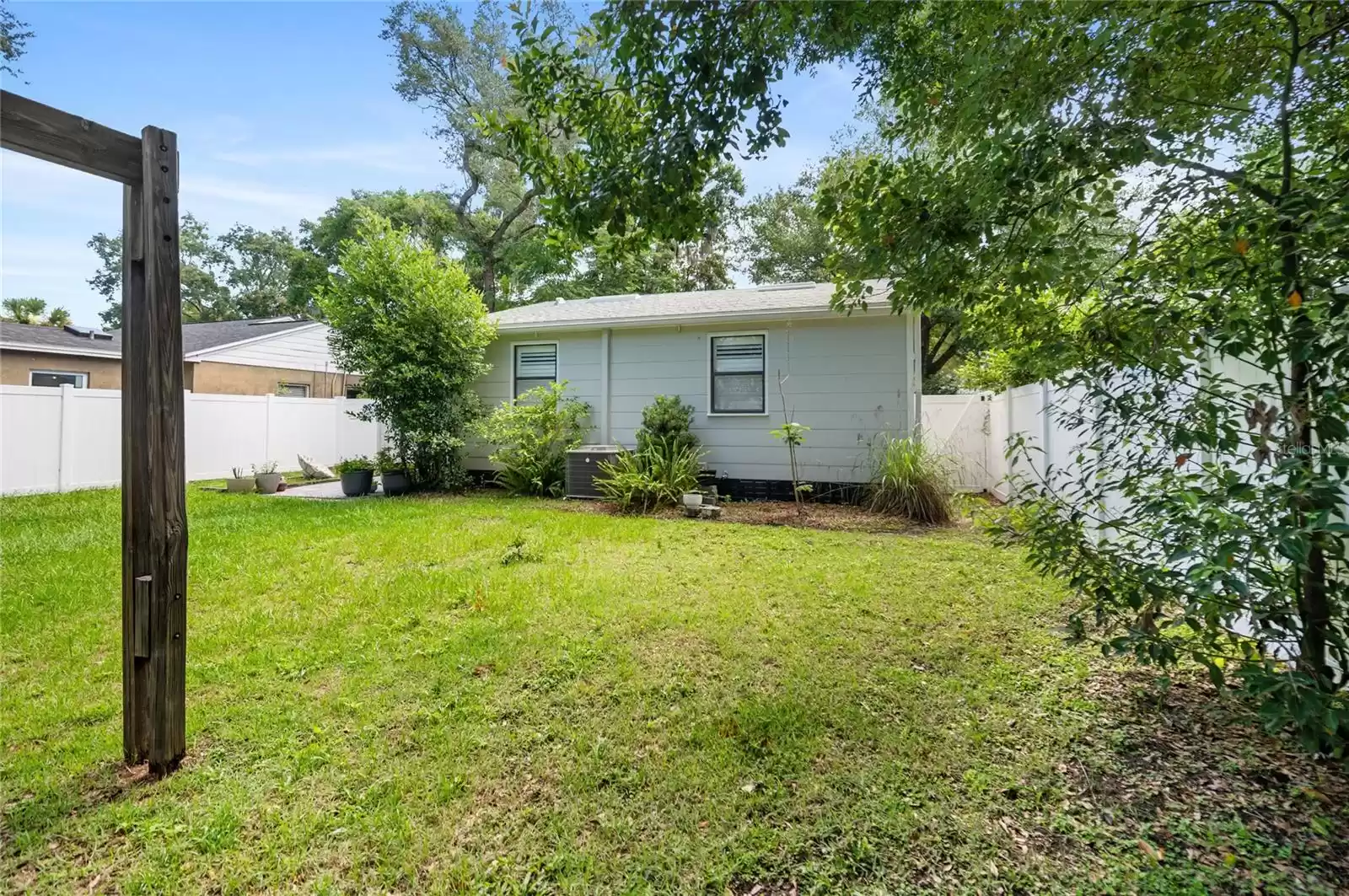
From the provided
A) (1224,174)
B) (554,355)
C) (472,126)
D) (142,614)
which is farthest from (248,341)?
(1224,174)

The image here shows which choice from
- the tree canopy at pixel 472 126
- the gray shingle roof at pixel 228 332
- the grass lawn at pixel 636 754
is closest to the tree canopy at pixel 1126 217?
the grass lawn at pixel 636 754

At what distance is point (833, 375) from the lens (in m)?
8.41

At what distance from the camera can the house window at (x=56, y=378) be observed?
42.0 ft

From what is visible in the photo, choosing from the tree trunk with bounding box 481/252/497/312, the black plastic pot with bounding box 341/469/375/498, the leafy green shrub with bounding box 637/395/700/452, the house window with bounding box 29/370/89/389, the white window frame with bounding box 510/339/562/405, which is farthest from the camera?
the tree trunk with bounding box 481/252/497/312

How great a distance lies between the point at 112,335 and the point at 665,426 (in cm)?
1701

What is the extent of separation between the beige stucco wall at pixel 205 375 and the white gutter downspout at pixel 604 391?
6.00m

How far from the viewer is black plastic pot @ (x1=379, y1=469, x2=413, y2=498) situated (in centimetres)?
931

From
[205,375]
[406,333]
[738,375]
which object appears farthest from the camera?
[205,375]

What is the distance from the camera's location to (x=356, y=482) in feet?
30.5

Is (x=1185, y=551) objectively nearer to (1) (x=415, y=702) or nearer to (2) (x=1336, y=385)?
(2) (x=1336, y=385)

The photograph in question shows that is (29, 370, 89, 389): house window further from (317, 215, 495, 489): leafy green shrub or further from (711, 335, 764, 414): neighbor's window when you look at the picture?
(711, 335, 764, 414): neighbor's window

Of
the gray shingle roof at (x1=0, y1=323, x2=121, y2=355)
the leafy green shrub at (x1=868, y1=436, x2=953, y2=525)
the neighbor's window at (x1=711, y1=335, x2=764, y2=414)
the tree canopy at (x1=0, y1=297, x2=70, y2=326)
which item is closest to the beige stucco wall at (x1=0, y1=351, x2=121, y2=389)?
the gray shingle roof at (x1=0, y1=323, x2=121, y2=355)

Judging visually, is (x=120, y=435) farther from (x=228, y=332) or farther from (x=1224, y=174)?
(x=228, y=332)

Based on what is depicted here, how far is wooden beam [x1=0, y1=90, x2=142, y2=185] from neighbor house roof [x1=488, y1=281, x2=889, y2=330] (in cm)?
707
